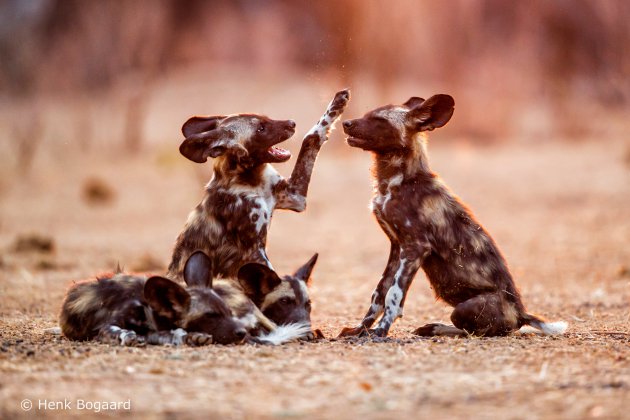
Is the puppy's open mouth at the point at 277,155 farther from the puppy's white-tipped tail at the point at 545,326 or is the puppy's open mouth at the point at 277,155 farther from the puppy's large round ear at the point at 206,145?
the puppy's white-tipped tail at the point at 545,326

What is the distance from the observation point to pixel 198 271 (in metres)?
5.77

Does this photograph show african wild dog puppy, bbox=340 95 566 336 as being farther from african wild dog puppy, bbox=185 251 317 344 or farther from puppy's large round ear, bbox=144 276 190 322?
puppy's large round ear, bbox=144 276 190 322

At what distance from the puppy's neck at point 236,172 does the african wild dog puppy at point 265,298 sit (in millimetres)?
783

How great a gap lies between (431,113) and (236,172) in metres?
1.43

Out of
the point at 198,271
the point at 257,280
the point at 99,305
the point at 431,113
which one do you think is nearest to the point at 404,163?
the point at 431,113

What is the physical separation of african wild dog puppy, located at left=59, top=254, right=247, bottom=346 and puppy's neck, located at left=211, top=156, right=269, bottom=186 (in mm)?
1152

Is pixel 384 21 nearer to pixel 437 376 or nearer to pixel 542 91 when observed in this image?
pixel 542 91

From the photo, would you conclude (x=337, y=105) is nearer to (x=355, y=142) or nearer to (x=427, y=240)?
(x=355, y=142)

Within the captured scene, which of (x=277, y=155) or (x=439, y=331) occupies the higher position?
(x=277, y=155)

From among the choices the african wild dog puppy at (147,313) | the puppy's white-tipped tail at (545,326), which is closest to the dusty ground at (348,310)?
the puppy's white-tipped tail at (545,326)

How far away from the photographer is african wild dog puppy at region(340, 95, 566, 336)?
6172 millimetres

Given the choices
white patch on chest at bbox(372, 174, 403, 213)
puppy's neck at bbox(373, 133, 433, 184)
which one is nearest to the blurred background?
puppy's neck at bbox(373, 133, 433, 184)

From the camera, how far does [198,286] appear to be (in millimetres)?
5754

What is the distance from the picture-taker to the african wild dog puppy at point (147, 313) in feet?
18.2
